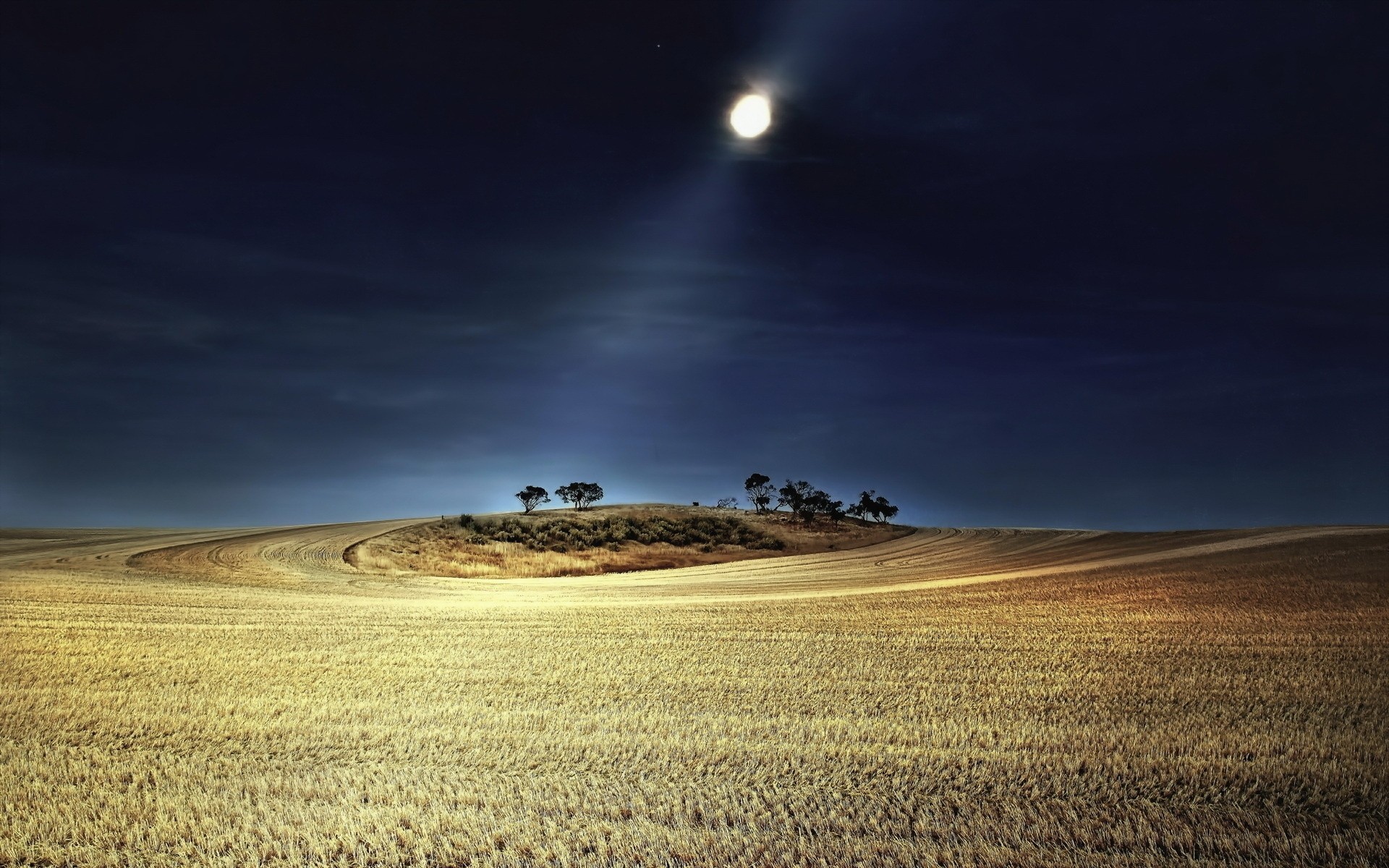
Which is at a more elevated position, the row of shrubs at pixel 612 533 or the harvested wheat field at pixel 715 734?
the row of shrubs at pixel 612 533

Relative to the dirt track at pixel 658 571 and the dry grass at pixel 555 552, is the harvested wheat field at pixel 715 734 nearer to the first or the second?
the dirt track at pixel 658 571

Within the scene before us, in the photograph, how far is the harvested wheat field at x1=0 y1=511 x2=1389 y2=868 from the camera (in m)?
5.65

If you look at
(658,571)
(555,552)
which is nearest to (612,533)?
(555,552)

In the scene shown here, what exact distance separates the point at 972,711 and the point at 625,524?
42.7 m

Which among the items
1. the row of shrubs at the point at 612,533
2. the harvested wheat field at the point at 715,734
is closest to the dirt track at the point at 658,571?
the row of shrubs at the point at 612,533

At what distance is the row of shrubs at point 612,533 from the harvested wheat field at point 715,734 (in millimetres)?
26389

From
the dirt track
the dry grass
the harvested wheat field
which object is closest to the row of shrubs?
the dry grass

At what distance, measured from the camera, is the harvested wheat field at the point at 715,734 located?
565cm

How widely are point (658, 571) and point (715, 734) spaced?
97.7 ft

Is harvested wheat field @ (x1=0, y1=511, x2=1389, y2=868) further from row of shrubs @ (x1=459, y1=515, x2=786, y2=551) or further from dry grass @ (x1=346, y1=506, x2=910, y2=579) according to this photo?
row of shrubs @ (x1=459, y1=515, x2=786, y2=551)

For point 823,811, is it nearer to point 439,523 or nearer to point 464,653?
point 464,653

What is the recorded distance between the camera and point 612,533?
48.0 meters

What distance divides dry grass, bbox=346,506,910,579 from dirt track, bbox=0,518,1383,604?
7.47 feet

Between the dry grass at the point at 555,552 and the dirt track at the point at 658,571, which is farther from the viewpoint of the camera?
the dry grass at the point at 555,552
